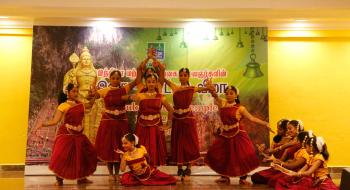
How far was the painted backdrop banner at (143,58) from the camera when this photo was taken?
6391 mm

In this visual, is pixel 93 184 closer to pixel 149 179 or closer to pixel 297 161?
pixel 149 179

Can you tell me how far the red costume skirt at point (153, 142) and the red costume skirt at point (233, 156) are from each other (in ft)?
2.14

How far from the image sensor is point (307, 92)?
22.4 ft

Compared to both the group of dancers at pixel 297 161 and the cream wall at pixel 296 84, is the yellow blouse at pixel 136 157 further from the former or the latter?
the cream wall at pixel 296 84

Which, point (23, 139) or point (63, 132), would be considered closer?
point (63, 132)

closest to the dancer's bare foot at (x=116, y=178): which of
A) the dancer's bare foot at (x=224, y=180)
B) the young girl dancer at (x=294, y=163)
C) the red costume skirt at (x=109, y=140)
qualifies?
the red costume skirt at (x=109, y=140)

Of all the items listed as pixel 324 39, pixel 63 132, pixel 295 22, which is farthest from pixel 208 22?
pixel 63 132

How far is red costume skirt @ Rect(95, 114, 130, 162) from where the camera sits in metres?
5.66

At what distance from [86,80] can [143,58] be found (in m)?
0.94

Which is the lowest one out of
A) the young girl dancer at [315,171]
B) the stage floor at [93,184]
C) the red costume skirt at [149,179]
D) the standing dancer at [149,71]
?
the stage floor at [93,184]

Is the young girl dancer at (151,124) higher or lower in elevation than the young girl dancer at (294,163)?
higher

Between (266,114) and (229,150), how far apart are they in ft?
4.40

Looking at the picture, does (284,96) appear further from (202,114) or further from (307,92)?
(202,114)

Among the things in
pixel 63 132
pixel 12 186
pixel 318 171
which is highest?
pixel 63 132
